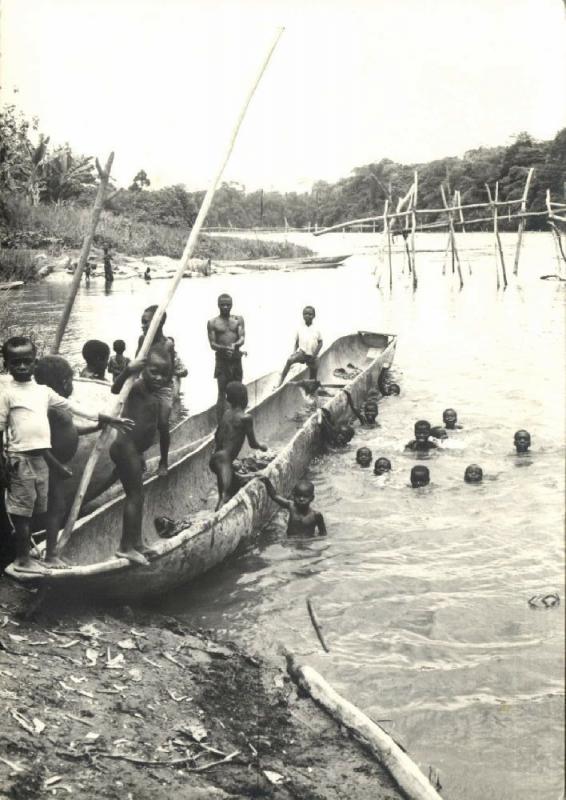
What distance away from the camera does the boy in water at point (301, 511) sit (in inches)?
222

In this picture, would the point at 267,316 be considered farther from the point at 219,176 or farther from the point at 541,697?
the point at 541,697

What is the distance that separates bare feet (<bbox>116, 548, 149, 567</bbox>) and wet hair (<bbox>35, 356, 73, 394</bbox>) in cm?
92

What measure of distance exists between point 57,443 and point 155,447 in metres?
2.69

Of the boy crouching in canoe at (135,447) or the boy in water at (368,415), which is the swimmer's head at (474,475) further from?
the boy crouching in canoe at (135,447)

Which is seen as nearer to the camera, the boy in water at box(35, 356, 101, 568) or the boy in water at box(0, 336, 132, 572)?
the boy in water at box(0, 336, 132, 572)

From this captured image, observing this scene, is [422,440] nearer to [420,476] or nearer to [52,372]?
[420,476]

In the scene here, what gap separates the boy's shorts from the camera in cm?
362

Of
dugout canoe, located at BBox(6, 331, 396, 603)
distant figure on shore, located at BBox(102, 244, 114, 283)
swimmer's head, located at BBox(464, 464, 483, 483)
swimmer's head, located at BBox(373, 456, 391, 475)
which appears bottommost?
swimmer's head, located at BBox(464, 464, 483, 483)

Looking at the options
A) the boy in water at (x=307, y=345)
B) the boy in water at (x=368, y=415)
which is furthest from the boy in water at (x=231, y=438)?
the boy in water at (x=307, y=345)

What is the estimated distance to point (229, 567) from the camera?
206 inches

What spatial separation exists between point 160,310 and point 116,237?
2003cm

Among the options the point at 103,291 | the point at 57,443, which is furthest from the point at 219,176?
the point at 103,291

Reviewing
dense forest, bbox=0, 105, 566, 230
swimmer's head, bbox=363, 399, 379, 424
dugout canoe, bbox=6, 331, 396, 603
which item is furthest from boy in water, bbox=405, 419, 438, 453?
dense forest, bbox=0, 105, 566, 230

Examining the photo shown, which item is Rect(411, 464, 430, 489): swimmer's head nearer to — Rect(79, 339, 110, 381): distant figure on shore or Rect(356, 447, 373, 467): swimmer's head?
Rect(356, 447, 373, 467): swimmer's head
